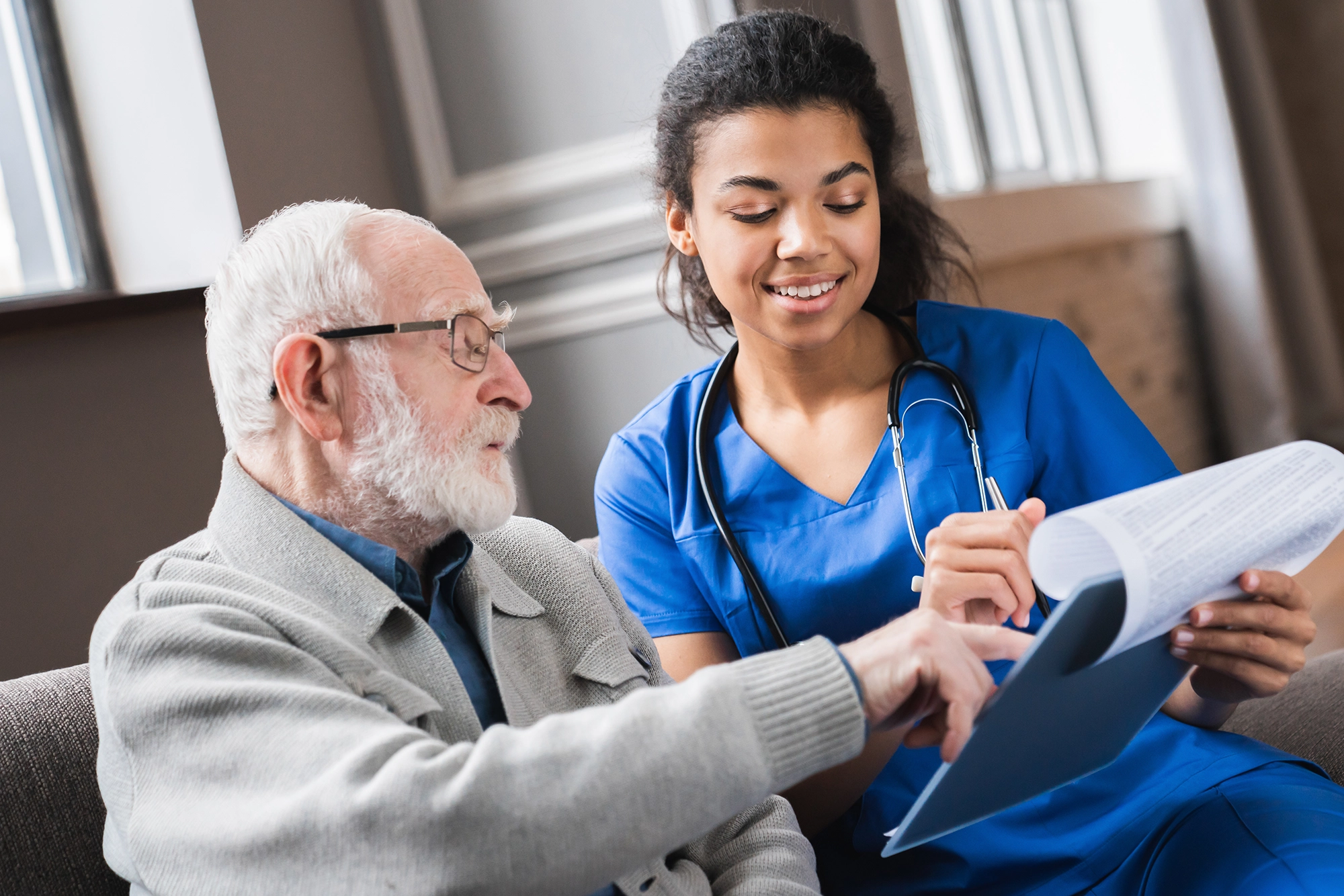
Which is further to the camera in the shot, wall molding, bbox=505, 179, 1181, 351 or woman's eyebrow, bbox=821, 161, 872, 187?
wall molding, bbox=505, 179, 1181, 351

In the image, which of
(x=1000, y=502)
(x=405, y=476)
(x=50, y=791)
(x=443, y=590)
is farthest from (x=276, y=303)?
(x=1000, y=502)

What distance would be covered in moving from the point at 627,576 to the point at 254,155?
1133 millimetres

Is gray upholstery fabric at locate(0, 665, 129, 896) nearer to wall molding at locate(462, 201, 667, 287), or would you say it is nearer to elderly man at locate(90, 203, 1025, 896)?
elderly man at locate(90, 203, 1025, 896)

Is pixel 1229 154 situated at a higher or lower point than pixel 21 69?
lower

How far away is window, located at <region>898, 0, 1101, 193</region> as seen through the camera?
3.74 m

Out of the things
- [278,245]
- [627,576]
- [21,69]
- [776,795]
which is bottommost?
[776,795]

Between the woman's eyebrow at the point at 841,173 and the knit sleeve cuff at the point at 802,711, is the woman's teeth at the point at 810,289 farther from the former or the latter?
the knit sleeve cuff at the point at 802,711

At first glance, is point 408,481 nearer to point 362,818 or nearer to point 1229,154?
point 362,818

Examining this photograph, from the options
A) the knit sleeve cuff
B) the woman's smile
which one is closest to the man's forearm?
the knit sleeve cuff

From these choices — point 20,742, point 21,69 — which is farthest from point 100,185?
point 20,742

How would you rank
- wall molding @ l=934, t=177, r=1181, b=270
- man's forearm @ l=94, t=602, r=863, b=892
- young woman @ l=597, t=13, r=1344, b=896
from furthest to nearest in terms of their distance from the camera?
1. wall molding @ l=934, t=177, r=1181, b=270
2. young woman @ l=597, t=13, r=1344, b=896
3. man's forearm @ l=94, t=602, r=863, b=892

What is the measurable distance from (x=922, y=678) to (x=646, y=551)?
69 cm

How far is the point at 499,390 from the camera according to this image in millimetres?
1192

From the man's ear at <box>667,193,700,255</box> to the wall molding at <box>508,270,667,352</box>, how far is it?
0.60 metres
